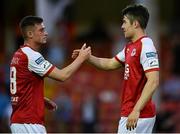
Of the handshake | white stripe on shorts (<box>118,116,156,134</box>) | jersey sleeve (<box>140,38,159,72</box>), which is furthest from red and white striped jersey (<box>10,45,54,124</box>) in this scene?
jersey sleeve (<box>140,38,159,72</box>)

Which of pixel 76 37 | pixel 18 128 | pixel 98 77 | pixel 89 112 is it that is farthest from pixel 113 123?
pixel 18 128

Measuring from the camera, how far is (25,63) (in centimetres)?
897

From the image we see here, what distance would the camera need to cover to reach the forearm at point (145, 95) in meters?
8.29

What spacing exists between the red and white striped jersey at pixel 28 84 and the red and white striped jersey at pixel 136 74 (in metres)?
0.87

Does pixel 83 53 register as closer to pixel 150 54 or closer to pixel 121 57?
pixel 121 57

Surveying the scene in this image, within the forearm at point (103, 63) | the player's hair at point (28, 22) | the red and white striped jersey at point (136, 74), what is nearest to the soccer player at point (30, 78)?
the player's hair at point (28, 22)

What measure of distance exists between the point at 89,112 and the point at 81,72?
190cm

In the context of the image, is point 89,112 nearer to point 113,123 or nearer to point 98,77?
point 113,123

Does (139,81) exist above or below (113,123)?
above

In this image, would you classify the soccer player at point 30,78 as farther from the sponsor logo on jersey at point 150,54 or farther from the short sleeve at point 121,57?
the sponsor logo on jersey at point 150,54

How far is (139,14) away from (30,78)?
4.52 ft

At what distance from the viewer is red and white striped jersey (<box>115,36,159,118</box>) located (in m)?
8.59

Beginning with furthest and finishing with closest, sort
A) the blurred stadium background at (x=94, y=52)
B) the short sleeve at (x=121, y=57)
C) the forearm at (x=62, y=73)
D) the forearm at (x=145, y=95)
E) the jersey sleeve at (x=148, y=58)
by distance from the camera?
the blurred stadium background at (x=94, y=52), the short sleeve at (x=121, y=57), the forearm at (x=62, y=73), the jersey sleeve at (x=148, y=58), the forearm at (x=145, y=95)

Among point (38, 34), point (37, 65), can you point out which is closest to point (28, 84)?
point (37, 65)
